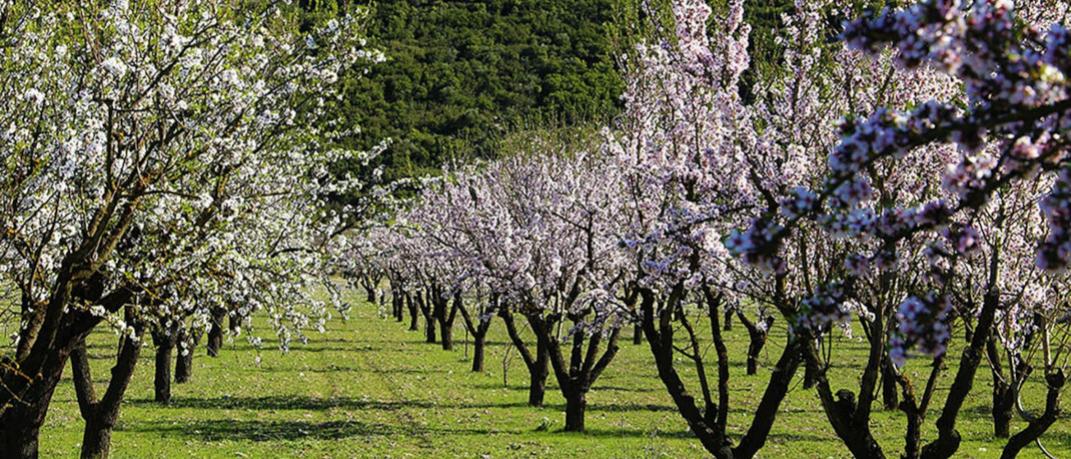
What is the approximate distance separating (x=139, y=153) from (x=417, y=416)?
59.0 feet

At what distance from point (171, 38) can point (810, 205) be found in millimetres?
6372

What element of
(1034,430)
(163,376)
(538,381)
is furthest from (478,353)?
(1034,430)

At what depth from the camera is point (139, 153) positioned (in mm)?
8781

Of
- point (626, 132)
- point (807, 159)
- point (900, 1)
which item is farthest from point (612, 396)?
point (900, 1)

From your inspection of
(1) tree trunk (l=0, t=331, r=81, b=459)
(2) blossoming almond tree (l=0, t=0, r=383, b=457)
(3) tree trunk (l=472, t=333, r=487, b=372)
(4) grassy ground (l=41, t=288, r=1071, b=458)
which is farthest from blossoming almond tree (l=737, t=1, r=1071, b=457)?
(3) tree trunk (l=472, t=333, r=487, b=372)

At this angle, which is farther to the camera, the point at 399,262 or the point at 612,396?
the point at 399,262

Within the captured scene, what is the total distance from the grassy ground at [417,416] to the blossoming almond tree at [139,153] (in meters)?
9.38

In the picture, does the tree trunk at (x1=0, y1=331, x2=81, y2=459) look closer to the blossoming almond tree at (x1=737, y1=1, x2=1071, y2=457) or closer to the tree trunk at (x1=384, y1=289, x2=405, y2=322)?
the blossoming almond tree at (x1=737, y1=1, x2=1071, y2=457)

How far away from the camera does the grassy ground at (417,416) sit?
67.8 feet

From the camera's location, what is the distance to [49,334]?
9312 millimetres

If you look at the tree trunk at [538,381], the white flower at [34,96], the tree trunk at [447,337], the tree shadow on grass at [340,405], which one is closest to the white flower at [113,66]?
the white flower at [34,96]

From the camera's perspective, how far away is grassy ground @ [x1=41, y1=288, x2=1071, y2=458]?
20672mm

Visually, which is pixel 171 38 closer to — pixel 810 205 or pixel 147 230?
pixel 147 230

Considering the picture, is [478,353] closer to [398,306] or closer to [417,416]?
[417,416]
